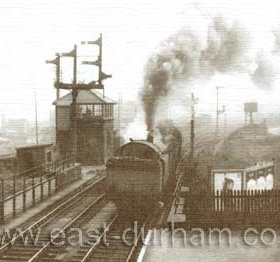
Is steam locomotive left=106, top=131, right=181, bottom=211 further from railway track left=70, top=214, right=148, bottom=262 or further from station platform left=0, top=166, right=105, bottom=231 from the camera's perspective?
station platform left=0, top=166, right=105, bottom=231

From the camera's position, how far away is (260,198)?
1515cm

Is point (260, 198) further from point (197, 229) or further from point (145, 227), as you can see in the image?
point (145, 227)

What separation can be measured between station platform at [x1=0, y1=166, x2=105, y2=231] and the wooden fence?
18.1 ft

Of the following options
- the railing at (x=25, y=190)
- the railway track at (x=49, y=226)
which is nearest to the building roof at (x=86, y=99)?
the railing at (x=25, y=190)

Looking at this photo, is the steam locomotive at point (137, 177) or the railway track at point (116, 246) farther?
the steam locomotive at point (137, 177)

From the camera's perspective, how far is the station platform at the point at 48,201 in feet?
49.6

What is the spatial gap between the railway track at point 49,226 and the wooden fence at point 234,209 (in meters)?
3.98

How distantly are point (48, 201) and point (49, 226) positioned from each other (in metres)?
3.58

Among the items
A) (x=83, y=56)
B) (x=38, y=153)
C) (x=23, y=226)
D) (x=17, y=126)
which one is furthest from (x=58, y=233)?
(x=17, y=126)

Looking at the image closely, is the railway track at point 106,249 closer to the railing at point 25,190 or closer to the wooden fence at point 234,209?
the wooden fence at point 234,209

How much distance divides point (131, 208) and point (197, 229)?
269 centimetres

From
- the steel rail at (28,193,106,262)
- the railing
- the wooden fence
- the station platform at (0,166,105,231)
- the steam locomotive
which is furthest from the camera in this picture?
the railing

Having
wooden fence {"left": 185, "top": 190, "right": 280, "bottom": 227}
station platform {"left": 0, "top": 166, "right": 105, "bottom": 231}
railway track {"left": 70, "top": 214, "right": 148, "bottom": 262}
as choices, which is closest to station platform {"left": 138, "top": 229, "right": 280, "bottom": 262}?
railway track {"left": 70, "top": 214, "right": 148, "bottom": 262}

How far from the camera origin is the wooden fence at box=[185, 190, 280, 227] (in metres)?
14.7
